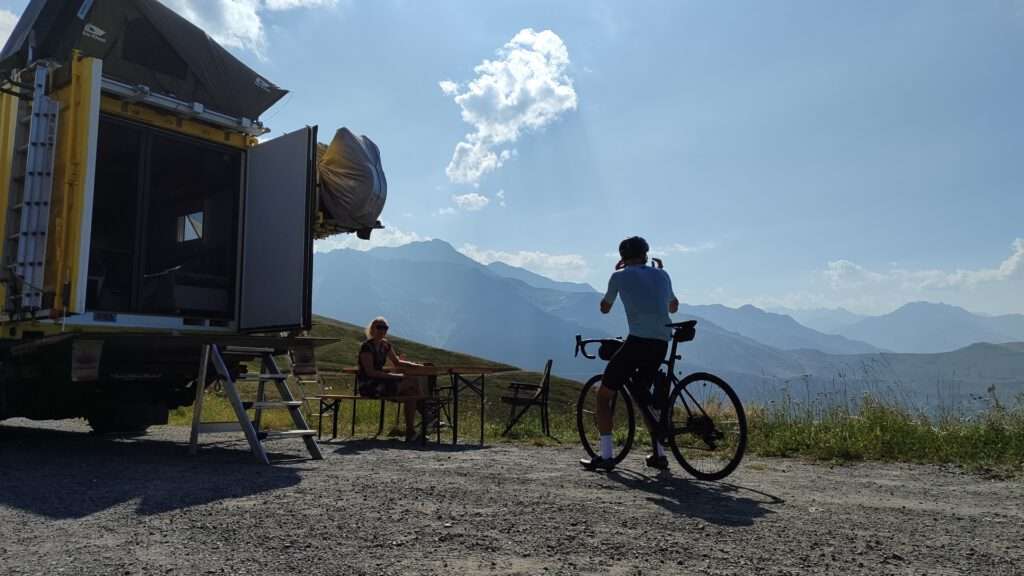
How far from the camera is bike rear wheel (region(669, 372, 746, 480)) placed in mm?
5562

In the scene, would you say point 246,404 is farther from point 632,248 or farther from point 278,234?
point 632,248

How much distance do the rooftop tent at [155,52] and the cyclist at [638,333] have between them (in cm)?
468

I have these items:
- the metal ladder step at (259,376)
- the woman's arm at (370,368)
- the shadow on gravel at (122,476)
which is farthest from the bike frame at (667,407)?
the woman's arm at (370,368)

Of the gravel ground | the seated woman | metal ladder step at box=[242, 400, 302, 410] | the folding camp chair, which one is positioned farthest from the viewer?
the folding camp chair

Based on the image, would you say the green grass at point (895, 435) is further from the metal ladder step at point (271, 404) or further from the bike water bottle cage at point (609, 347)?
the metal ladder step at point (271, 404)

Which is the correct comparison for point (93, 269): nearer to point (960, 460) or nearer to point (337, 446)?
point (337, 446)

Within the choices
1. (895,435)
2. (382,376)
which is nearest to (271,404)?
(382,376)

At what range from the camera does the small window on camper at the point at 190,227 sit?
8.73 m

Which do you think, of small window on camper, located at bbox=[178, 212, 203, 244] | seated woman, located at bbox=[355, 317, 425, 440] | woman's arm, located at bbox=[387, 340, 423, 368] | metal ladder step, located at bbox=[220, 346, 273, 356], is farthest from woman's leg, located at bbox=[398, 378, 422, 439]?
small window on camper, located at bbox=[178, 212, 203, 244]

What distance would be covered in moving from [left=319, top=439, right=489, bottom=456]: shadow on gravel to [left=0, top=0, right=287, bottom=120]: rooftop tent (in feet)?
12.6

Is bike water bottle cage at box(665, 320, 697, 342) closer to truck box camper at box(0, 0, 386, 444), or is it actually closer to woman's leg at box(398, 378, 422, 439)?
truck box camper at box(0, 0, 386, 444)

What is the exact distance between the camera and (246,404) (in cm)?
644

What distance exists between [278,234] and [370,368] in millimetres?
2025

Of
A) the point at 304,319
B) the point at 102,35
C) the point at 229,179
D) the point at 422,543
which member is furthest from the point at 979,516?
the point at 102,35
